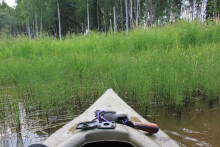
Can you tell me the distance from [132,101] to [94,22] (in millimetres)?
27333

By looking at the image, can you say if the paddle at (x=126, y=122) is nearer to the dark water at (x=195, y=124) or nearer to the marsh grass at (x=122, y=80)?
the dark water at (x=195, y=124)

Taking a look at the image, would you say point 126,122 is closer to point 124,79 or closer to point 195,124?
point 195,124

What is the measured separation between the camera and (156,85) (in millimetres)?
3398

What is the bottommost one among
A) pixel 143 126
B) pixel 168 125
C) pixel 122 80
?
pixel 168 125

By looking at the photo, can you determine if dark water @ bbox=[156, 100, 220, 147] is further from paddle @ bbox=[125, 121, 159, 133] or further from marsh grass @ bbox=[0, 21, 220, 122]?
paddle @ bbox=[125, 121, 159, 133]

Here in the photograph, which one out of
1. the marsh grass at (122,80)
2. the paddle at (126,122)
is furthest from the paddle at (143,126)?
the marsh grass at (122,80)

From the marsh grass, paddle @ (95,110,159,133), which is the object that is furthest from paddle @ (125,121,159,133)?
the marsh grass

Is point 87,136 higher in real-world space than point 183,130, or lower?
higher

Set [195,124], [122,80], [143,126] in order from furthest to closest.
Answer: [122,80] < [195,124] < [143,126]

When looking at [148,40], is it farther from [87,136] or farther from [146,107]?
[87,136]

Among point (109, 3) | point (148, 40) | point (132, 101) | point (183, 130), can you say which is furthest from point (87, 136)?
point (109, 3)

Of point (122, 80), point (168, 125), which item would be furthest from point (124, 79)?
point (168, 125)

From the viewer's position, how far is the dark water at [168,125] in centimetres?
230

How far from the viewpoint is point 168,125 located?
2652 mm
